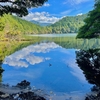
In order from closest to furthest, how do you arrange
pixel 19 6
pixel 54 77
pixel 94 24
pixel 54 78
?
1. pixel 19 6
2. pixel 54 78
3. pixel 54 77
4. pixel 94 24

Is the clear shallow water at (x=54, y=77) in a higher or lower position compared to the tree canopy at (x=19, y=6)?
lower

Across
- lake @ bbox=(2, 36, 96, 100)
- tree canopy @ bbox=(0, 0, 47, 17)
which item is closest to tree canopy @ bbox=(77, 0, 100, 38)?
lake @ bbox=(2, 36, 96, 100)

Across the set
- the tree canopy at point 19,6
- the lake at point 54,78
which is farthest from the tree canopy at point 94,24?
the tree canopy at point 19,6

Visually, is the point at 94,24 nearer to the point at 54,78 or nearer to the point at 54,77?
the point at 54,77

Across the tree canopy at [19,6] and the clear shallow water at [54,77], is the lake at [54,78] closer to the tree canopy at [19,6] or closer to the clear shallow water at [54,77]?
the clear shallow water at [54,77]

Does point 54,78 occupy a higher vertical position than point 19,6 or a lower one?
lower

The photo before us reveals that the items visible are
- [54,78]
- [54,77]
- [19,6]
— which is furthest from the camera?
[54,77]

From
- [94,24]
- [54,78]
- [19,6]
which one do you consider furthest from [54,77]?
[94,24]

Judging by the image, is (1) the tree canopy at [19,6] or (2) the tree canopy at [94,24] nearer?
(1) the tree canopy at [19,6]

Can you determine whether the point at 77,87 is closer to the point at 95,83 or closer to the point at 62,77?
the point at 95,83

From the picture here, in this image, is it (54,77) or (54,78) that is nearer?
(54,78)

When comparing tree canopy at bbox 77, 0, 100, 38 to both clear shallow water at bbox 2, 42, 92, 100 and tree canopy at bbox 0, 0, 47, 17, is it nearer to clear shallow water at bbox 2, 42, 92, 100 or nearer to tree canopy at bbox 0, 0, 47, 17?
clear shallow water at bbox 2, 42, 92, 100

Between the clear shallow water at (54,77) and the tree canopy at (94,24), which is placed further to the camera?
the tree canopy at (94,24)

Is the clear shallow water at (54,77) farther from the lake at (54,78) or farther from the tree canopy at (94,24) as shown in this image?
the tree canopy at (94,24)
